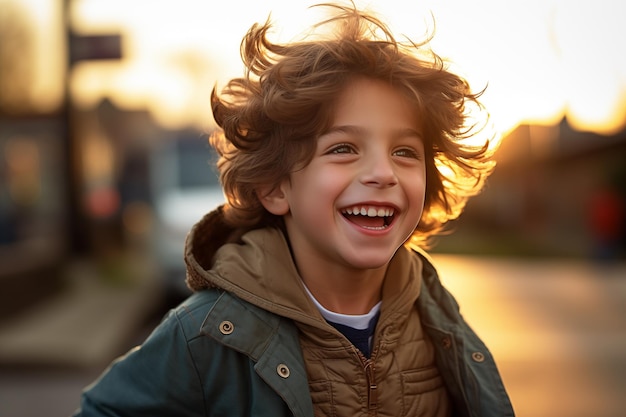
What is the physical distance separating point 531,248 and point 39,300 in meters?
11.3

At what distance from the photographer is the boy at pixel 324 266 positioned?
Answer: 2014 mm

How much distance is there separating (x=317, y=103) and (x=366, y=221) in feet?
1.01

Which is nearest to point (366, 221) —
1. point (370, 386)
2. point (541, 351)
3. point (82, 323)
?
point (370, 386)

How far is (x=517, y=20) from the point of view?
241 centimetres

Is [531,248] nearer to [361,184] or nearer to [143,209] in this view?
[143,209]

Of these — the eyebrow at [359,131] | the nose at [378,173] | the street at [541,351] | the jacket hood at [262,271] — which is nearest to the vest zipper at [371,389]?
the jacket hood at [262,271]

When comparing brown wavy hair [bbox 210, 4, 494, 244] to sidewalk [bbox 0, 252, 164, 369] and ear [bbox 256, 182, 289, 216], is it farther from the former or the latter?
sidewalk [bbox 0, 252, 164, 369]

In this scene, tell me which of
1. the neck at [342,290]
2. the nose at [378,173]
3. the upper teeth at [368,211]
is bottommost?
the neck at [342,290]

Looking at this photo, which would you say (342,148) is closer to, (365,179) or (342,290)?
(365,179)

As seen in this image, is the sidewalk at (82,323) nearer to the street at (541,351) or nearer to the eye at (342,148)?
the street at (541,351)

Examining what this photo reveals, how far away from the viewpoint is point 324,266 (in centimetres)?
219

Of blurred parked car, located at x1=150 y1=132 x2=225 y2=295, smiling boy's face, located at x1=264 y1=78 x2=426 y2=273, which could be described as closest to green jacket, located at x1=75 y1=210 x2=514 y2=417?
smiling boy's face, located at x1=264 y1=78 x2=426 y2=273

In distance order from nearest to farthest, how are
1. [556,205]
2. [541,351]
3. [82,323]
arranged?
[541,351], [82,323], [556,205]

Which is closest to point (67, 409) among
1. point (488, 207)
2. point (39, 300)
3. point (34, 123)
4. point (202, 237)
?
point (39, 300)
